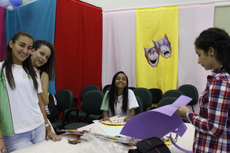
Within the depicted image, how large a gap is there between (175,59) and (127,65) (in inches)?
45.5

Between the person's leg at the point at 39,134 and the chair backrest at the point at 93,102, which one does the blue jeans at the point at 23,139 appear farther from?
the chair backrest at the point at 93,102

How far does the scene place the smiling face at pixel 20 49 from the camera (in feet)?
4.17

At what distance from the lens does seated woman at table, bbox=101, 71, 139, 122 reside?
2.49 meters

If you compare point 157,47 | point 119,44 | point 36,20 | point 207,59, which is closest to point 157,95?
point 157,47

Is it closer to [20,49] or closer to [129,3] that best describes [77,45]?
[129,3]

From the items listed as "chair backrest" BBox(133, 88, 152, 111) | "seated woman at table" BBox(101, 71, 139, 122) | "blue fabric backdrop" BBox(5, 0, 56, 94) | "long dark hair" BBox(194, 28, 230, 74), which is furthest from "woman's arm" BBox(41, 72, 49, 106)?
"chair backrest" BBox(133, 88, 152, 111)

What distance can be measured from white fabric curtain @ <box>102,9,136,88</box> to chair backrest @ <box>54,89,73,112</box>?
164 centimetres

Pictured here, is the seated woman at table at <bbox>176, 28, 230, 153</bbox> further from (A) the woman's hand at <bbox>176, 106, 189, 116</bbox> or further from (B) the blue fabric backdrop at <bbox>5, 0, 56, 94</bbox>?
(B) the blue fabric backdrop at <bbox>5, 0, 56, 94</bbox>

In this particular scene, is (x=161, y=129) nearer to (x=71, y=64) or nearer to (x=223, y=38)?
(x=223, y=38)

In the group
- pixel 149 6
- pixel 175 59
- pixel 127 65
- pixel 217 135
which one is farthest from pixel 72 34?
Answer: pixel 217 135

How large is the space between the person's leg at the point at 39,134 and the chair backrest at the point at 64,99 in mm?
1702

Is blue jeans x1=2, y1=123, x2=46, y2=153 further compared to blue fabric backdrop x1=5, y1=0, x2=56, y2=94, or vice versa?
blue fabric backdrop x1=5, y1=0, x2=56, y2=94

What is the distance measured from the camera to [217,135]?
89 cm

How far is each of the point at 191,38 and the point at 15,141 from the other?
389cm
